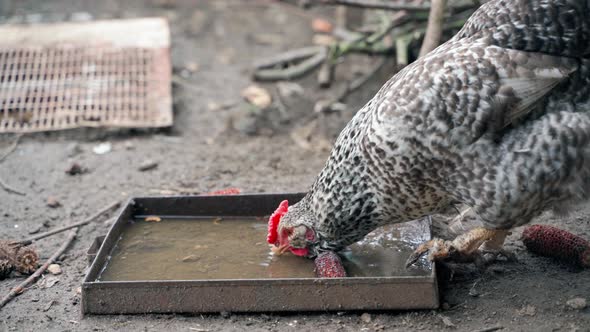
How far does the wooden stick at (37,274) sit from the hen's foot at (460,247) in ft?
6.46

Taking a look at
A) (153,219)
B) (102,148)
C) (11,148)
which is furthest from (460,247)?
(11,148)

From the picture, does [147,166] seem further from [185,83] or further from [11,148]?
[185,83]

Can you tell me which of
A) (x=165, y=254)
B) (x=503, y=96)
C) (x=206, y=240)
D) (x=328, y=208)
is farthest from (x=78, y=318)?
(x=503, y=96)

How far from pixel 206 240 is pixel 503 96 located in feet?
5.92

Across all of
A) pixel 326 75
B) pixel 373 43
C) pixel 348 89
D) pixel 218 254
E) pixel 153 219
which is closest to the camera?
pixel 218 254

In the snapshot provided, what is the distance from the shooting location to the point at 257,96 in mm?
6367

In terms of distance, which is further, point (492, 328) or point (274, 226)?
point (274, 226)

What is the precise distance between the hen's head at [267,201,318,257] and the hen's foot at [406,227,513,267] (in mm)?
517

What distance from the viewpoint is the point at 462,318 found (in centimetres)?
335

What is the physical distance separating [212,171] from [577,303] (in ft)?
9.02

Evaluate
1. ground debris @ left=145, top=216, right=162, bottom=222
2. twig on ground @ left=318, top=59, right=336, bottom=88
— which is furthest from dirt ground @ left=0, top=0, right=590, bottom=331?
ground debris @ left=145, top=216, right=162, bottom=222

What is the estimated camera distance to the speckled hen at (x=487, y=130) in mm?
3213

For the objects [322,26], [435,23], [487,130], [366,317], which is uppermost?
[435,23]

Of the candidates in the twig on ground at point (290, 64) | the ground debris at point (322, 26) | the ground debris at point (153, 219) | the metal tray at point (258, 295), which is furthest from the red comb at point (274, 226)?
the ground debris at point (322, 26)
